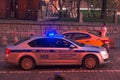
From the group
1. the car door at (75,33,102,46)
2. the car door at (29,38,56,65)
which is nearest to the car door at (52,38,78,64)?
the car door at (29,38,56,65)

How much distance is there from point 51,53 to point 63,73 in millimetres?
1204

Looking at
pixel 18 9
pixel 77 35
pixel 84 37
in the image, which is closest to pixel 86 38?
pixel 84 37

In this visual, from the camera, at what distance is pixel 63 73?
16672 mm

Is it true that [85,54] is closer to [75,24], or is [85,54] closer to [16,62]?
[16,62]

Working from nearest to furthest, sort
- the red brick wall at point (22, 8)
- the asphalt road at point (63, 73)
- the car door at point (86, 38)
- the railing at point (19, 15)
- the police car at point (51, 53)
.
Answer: the asphalt road at point (63, 73)
the police car at point (51, 53)
the car door at point (86, 38)
the railing at point (19, 15)
the red brick wall at point (22, 8)

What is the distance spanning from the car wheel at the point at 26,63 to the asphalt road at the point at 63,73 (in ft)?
0.81

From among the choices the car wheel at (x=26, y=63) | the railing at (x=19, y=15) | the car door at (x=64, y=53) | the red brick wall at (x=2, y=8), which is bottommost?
the car wheel at (x=26, y=63)

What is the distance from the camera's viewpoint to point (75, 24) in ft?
111

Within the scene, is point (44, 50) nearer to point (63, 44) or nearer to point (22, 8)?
point (63, 44)

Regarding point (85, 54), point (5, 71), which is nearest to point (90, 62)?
point (85, 54)

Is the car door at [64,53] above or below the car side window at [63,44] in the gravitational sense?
below

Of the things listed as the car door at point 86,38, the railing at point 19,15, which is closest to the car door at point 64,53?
the car door at point 86,38

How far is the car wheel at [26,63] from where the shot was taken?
57.2 ft

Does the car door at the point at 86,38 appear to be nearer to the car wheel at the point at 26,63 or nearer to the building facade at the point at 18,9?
the car wheel at the point at 26,63
